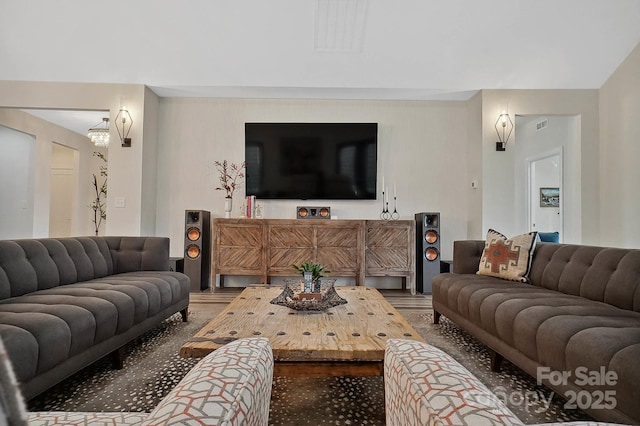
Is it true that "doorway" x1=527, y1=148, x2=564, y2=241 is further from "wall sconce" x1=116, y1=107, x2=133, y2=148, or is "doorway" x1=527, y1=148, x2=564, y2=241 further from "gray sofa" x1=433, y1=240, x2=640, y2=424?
"wall sconce" x1=116, y1=107, x2=133, y2=148

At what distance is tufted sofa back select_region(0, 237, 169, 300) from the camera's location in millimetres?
1972

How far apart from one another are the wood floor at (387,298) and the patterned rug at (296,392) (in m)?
1.16

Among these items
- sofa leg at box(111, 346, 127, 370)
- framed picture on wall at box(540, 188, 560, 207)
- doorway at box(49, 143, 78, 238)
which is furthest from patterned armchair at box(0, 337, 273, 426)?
doorway at box(49, 143, 78, 238)

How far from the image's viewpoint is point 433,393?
22.2 inches

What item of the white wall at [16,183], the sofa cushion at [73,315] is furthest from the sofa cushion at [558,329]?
the white wall at [16,183]

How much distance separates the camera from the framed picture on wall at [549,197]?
6.22m

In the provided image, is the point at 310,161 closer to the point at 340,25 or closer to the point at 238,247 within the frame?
the point at 238,247

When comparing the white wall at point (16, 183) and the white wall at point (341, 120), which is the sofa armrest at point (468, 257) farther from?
the white wall at point (16, 183)

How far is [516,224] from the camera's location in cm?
417

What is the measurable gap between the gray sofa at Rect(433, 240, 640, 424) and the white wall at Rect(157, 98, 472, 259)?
1841 mm

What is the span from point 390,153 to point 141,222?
3.32 metres

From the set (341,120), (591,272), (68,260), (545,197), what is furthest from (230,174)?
(545,197)

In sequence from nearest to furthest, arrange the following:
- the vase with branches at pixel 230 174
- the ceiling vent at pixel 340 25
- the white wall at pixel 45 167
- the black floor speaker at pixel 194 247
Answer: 1. the ceiling vent at pixel 340 25
2. the black floor speaker at pixel 194 247
3. the vase with branches at pixel 230 174
4. the white wall at pixel 45 167

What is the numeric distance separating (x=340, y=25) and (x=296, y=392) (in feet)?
11.2
